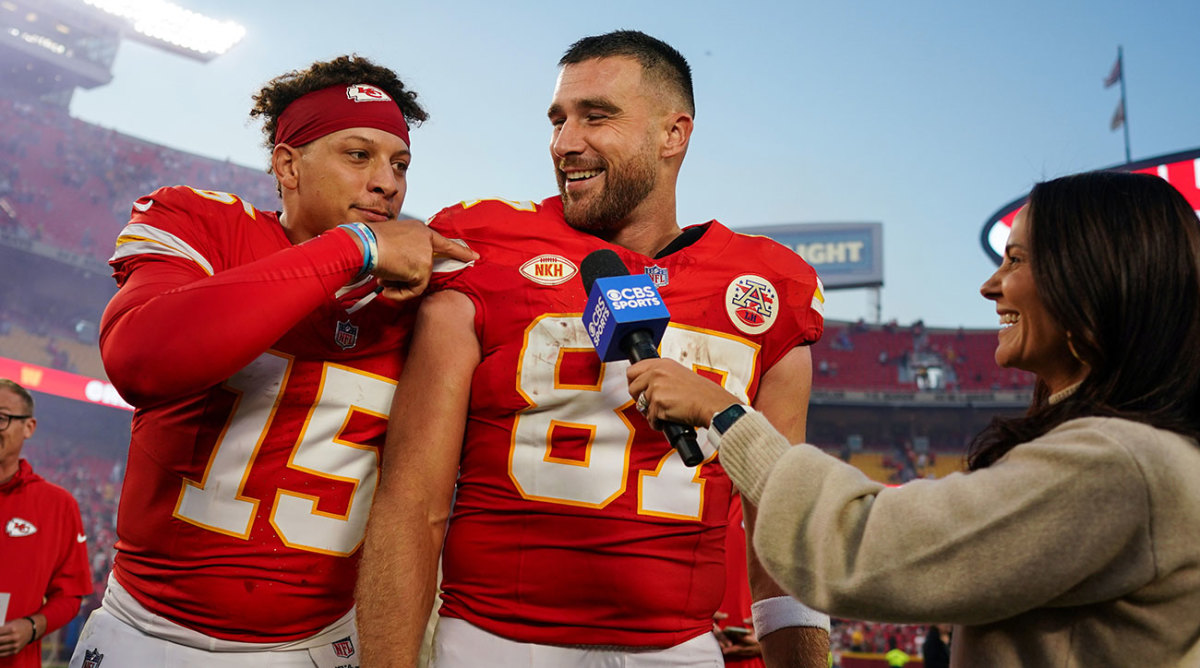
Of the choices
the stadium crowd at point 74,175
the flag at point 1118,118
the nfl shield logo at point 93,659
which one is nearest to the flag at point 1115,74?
the flag at point 1118,118

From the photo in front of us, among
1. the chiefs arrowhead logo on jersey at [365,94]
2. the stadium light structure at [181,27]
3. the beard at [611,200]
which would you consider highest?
the stadium light structure at [181,27]

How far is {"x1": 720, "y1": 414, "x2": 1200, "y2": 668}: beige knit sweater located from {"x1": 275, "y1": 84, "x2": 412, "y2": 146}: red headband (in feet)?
5.99

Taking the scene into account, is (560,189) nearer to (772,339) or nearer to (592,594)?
(772,339)

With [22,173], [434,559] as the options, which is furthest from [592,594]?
[22,173]

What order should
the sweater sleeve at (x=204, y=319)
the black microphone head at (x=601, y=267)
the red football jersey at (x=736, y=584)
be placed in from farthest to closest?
the red football jersey at (x=736, y=584) < the black microphone head at (x=601, y=267) < the sweater sleeve at (x=204, y=319)

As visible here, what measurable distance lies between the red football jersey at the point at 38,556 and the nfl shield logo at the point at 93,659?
298 cm

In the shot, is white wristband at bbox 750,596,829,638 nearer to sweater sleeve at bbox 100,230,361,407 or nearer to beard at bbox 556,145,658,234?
beard at bbox 556,145,658,234

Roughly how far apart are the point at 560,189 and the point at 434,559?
3.70ft

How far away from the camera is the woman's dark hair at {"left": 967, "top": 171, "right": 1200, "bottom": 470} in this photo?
5.76ft

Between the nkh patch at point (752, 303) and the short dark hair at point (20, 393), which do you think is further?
the short dark hair at point (20, 393)

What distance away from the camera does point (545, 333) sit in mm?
2439

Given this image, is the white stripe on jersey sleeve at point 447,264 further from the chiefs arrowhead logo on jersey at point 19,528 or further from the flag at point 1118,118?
the flag at point 1118,118

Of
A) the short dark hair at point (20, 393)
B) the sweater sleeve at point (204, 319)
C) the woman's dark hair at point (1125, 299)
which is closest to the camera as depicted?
the woman's dark hair at point (1125, 299)

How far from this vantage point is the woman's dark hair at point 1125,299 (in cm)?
176
